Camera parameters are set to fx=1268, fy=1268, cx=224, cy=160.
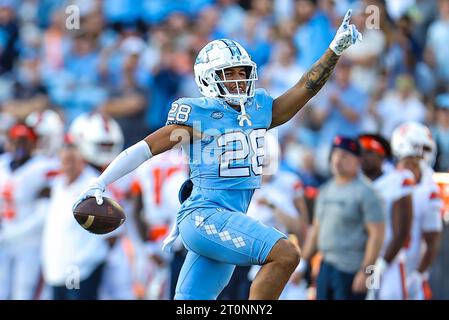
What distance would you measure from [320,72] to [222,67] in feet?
1.76

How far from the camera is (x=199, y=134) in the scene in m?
6.55

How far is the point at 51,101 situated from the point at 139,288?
3.61 meters

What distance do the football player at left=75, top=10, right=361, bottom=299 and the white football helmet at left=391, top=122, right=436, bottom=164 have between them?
2.61m

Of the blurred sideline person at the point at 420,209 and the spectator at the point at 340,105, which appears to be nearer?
the blurred sideline person at the point at 420,209

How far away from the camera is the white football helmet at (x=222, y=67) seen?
6.68 metres

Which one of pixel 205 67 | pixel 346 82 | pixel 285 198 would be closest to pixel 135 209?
pixel 285 198

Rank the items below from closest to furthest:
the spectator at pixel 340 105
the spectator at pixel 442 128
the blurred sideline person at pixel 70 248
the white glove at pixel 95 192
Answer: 1. the white glove at pixel 95 192
2. the blurred sideline person at pixel 70 248
3. the spectator at pixel 442 128
4. the spectator at pixel 340 105

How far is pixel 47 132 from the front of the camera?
1091cm

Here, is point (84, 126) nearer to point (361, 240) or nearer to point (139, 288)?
point (139, 288)

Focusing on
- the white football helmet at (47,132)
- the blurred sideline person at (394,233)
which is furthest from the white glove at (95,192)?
the white football helmet at (47,132)

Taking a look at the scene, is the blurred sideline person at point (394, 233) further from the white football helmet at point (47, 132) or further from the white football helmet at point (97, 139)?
the white football helmet at point (47, 132)

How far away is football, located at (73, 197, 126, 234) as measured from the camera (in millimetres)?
6477

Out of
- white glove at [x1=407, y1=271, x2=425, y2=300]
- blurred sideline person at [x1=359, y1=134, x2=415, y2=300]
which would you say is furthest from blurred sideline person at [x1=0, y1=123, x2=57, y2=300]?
white glove at [x1=407, y1=271, x2=425, y2=300]

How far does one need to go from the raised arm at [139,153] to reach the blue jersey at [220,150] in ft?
0.20
